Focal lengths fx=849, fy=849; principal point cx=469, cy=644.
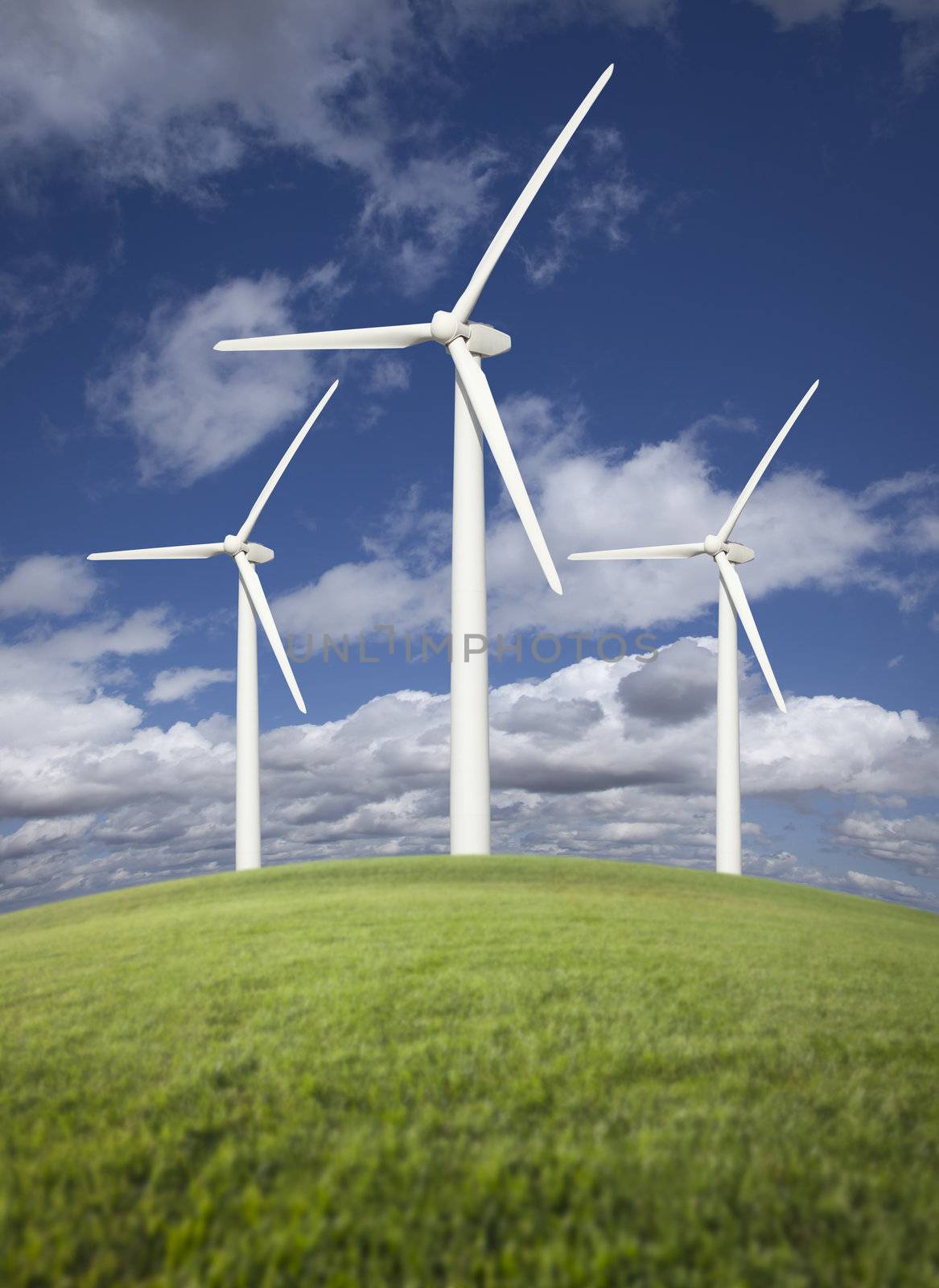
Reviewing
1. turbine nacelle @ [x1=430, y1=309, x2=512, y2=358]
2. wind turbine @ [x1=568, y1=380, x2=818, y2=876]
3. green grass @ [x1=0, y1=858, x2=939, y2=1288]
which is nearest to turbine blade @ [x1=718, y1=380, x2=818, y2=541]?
wind turbine @ [x1=568, y1=380, x2=818, y2=876]

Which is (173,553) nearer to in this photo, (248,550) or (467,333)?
(248,550)

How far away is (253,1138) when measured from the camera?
345 inches

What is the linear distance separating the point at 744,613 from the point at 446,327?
1088 inches

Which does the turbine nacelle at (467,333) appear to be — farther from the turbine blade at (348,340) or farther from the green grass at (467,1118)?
the green grass at (467,1118)

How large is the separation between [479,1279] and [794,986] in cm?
1145

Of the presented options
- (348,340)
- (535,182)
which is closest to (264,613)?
(348,340)

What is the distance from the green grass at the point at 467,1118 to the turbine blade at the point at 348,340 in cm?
3351

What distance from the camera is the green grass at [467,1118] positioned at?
6926 millimetres

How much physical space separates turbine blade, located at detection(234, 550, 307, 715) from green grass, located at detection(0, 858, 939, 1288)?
3511 cm

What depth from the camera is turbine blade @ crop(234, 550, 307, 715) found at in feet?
176

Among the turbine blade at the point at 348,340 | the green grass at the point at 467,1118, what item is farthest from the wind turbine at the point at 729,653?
the green grass at the point at 467,1118

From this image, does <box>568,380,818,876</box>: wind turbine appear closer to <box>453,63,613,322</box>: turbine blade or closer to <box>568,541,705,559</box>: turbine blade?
<box>568,541,705,559</box>: turbine blade

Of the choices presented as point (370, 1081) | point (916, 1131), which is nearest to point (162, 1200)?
point (370, 1081)

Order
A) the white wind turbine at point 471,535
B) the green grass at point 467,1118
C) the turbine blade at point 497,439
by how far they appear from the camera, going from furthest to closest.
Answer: the white wind turbine at point 471,535 → the turbine blade at point 497,439 → the green grass at point 467,1118
